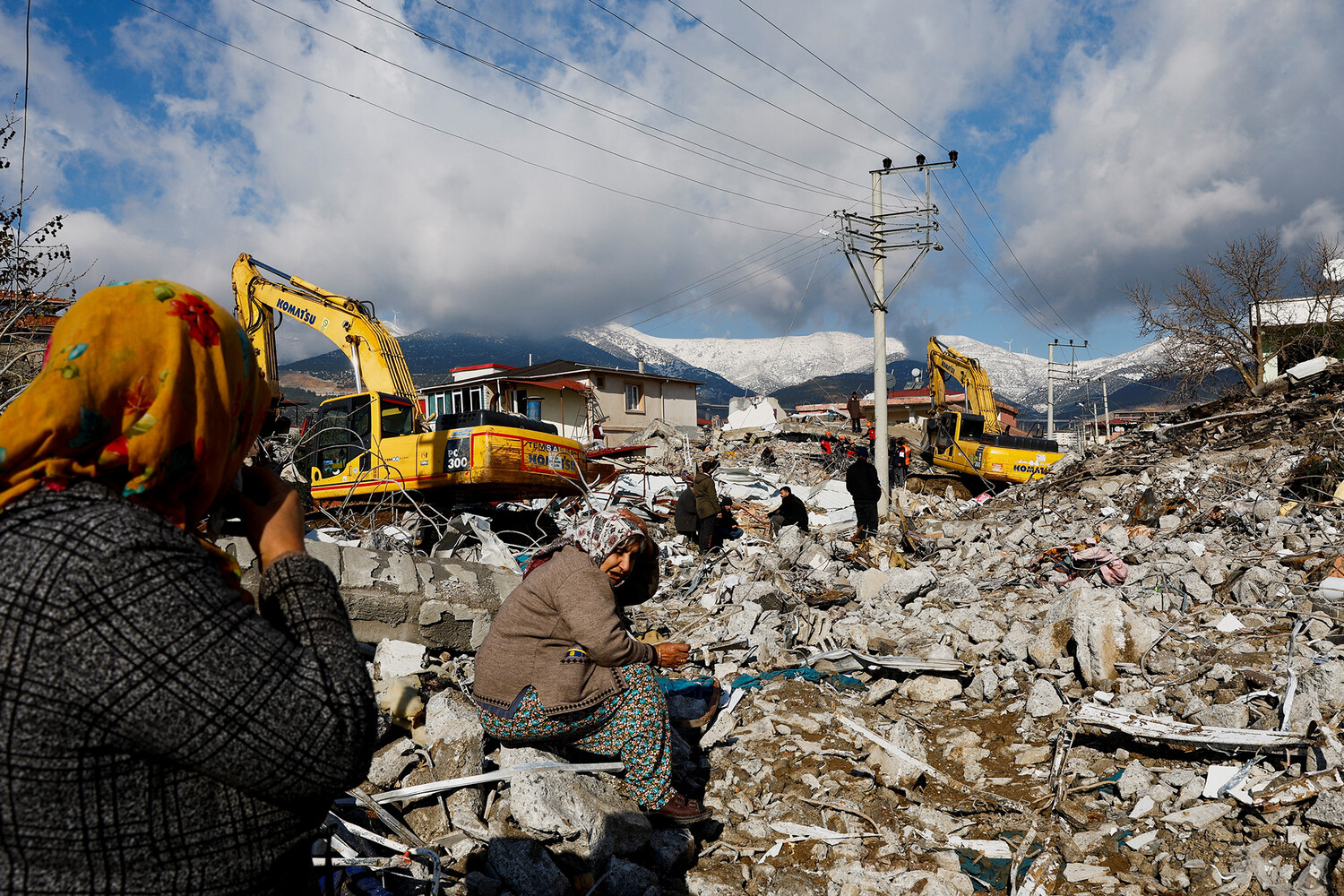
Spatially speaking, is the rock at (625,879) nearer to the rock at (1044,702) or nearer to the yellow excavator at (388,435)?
the rock at (1044,702)

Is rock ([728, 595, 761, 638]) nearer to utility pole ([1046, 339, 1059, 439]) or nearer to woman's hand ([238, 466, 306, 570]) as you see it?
woman's hand ([238, 466, 306, 570])

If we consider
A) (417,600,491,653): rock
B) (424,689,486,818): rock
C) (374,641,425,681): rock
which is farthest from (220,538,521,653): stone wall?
(424,689,486,818): rock

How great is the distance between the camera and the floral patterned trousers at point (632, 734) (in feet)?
10.2

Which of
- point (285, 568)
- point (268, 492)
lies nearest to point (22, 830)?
point (285, 568)

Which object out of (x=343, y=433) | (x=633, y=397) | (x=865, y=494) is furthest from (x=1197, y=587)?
(x=633, y=397)

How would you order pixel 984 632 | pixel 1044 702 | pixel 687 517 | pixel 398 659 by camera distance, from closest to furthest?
pixel 398 659 → pixel 1044 702 → pixel 984 632 → pixel 687 517

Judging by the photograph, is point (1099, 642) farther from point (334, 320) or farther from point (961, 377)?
point (961, 377)

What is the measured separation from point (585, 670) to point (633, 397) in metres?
35.6

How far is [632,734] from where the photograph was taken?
3125 mm

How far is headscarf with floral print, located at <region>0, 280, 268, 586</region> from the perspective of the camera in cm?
91

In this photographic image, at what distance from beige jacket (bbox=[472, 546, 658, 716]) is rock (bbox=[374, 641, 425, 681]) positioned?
988 millimetres

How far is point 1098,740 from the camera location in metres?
3.67

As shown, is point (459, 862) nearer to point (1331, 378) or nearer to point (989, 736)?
point (989, 736)

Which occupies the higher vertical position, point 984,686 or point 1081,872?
point 984,686
